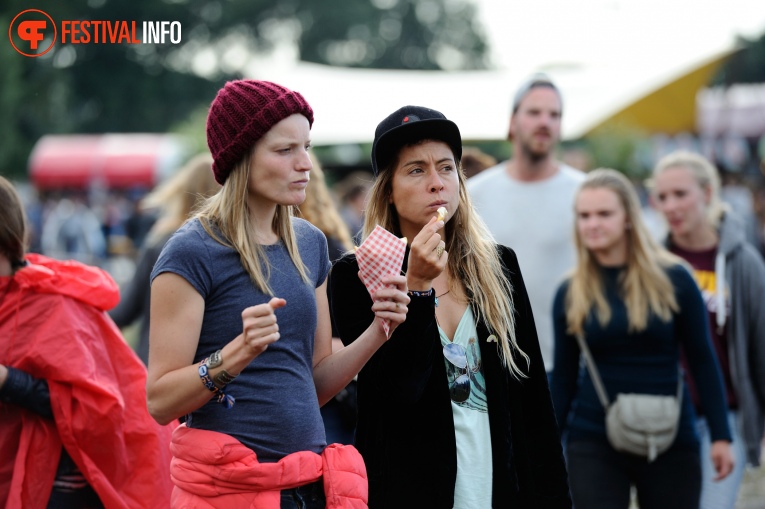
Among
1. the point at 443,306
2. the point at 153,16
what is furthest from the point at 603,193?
the point at 153,16

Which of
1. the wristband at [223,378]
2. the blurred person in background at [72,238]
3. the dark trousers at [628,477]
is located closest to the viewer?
the wristband at [223,378]

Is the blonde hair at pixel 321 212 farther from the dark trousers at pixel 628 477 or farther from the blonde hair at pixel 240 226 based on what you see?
the blonde hair at pixel 240 226

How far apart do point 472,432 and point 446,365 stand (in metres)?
0.22

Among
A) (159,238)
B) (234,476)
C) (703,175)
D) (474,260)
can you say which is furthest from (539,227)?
(234,476)

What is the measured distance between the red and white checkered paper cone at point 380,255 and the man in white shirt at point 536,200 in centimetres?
275

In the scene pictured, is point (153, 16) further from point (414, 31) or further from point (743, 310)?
point (743, 310)

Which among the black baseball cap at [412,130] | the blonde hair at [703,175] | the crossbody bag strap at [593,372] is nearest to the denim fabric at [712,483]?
the crossbody bag strap at [593,372]

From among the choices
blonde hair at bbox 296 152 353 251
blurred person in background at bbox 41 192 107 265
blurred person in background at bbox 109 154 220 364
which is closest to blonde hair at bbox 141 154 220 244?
blurred person in background at bbox 109 154 220 364

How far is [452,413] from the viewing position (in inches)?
120

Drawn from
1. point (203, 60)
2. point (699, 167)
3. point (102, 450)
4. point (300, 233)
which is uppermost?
point (203, 60)

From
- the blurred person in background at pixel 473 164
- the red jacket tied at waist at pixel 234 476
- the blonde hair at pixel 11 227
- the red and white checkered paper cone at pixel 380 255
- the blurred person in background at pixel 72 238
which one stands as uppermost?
the blurred person in background at pixel 72 238

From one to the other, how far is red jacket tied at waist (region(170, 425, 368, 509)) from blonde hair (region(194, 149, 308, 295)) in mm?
450

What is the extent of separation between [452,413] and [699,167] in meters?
3.20

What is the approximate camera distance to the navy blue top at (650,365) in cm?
460
